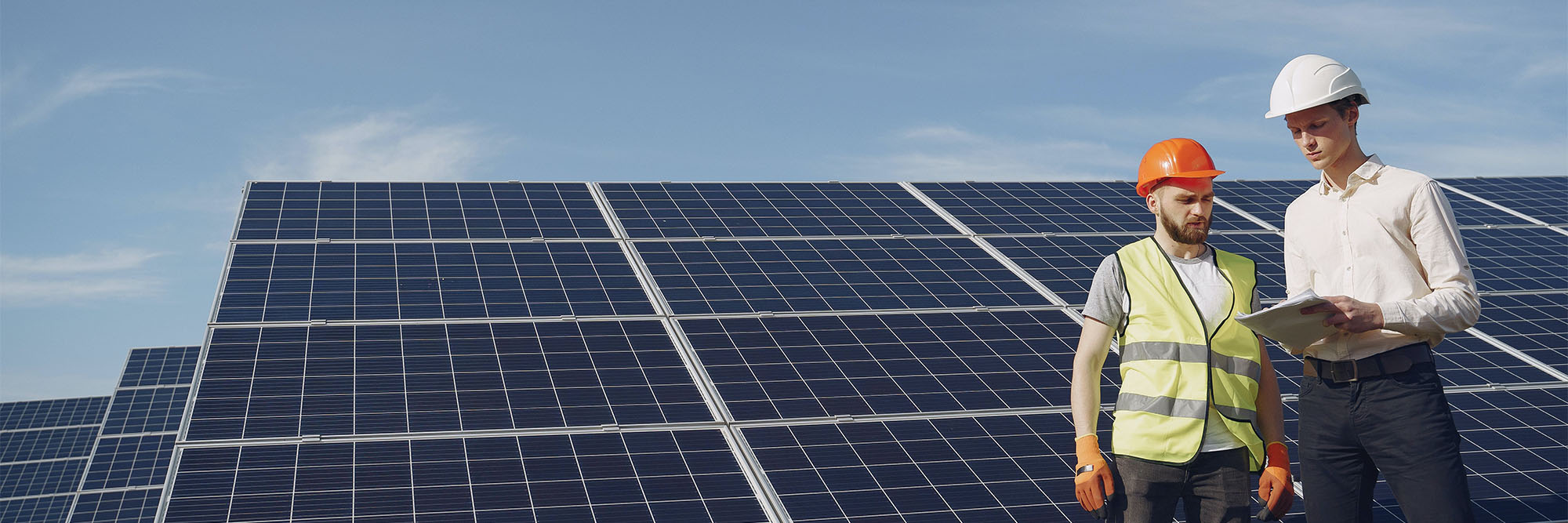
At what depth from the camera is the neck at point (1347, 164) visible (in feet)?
19.2

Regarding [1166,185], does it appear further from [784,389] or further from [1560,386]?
[1560,386]

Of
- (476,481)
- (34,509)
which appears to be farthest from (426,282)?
Result: (34,509)

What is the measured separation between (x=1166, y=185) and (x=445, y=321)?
7173 mm

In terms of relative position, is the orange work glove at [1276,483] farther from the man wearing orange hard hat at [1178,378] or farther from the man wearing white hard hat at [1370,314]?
the man wearing white hard hat at [1370,314]

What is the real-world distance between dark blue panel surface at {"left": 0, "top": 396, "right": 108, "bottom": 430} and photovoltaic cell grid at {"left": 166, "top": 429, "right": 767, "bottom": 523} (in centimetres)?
2632

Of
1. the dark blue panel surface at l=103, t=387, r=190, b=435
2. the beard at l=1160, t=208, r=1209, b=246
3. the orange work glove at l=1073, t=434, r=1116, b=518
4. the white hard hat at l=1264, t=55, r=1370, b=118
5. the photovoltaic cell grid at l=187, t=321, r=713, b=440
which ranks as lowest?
the dark blue panel surface at l=103, t=387, r=190, b=435

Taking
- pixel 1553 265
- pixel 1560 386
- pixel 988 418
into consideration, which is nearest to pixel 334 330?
pixel 988 418

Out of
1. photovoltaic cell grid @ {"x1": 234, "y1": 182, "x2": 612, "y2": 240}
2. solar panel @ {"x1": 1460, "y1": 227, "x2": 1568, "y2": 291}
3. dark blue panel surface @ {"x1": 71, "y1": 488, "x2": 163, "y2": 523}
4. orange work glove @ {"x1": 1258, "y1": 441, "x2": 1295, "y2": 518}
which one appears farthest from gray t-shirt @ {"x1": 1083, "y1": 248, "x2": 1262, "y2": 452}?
dark blue panel surface @ {"x1": 71, "y1": 488, "x2": 163, "y2": 523}

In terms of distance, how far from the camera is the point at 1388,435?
5.63 meters

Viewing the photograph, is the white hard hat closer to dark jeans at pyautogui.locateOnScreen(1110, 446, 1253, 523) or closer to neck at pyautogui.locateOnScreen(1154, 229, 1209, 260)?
neck at pyautogui.locateOnScreen(1154, 229, 1209, 260)

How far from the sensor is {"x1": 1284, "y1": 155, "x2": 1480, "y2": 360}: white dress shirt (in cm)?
551

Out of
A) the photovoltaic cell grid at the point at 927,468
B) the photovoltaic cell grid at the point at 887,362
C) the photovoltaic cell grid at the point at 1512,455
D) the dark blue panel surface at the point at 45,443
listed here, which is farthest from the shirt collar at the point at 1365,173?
the dark blue panel surface at the point at 45,443

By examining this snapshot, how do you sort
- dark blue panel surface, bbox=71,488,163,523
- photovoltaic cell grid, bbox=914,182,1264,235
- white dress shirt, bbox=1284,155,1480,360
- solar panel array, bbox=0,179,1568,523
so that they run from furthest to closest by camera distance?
dark blue panel surface, bbox=71,488,163,523 → photovoltaic cell grid, bbox=914,182,1264,235 → solar panel array, bbox=0,179,1568,523 → white dress shirt, bbox=1284,155,1480,360

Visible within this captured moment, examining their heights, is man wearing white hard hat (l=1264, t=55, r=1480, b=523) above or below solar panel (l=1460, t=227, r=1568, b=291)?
above
